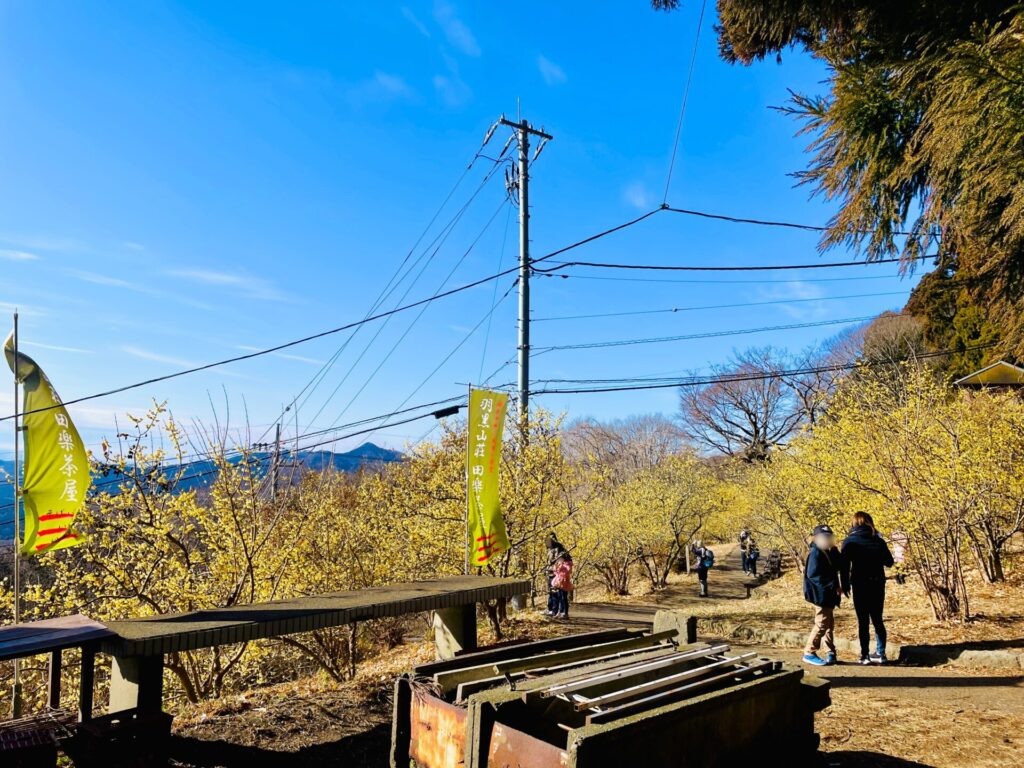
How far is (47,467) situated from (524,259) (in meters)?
9.28

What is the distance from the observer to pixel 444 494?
436 inches

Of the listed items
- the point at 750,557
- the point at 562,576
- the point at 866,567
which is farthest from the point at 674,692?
the point at 750,557

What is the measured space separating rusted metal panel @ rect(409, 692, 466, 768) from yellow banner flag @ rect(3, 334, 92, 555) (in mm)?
5620

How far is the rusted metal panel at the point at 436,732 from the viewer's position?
3.05 metres

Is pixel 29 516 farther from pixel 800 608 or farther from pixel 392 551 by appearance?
pixel 800 608

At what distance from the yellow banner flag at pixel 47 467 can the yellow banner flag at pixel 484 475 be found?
4595 mm

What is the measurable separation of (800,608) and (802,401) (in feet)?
90.3

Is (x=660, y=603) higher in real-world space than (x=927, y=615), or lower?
lower

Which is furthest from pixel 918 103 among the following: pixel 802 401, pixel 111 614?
pixel 802 401

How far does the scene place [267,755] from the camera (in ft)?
14.4

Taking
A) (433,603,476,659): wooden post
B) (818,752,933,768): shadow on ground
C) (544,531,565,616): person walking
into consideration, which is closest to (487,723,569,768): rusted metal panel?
(818,752,933,768): shadow on ground

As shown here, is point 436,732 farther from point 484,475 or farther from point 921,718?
point 484,475


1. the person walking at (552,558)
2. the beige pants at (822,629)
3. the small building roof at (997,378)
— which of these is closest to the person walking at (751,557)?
the small building roof at (997,378)

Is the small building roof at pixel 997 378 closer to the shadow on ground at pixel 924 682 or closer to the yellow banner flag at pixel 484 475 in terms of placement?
the shadow on ground at pixel 924 682
